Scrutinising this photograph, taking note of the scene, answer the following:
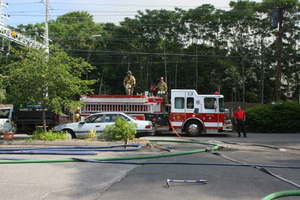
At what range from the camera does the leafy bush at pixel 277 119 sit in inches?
796

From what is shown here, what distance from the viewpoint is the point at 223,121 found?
1667cm

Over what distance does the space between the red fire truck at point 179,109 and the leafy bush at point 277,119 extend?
16.5 feet

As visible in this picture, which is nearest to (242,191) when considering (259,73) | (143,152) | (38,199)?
(38,199)

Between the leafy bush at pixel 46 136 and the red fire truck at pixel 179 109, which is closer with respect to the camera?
the leafy bush at pixel 46 136

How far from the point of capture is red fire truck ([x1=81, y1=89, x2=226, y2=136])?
1667 centimetres

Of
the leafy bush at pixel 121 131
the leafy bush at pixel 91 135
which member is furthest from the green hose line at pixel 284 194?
the leafy bush at pixel 91 135

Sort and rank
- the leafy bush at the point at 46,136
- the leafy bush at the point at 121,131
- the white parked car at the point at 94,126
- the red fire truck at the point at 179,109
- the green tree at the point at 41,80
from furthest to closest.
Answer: the red fire truck at the point at 179,109, the white parked car at the point at 94,126, the leafy bush at the point at 46,136, the green tree at the point at 41,80, the leafy bush at the point at 121,131

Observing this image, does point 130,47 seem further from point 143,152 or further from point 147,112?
point 143,152

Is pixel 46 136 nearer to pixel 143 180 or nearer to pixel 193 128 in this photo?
pixel 143 180

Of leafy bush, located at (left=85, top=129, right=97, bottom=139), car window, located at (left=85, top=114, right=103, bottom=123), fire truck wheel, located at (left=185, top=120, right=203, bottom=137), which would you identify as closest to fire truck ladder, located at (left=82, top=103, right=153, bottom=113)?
fire truck wheel, located at (left=185, top=120, right=203, bottom=137)

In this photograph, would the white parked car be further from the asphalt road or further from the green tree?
the asphalt road

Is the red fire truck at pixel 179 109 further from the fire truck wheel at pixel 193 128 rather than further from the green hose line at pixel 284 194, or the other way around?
the green hose line at pixel 284 194

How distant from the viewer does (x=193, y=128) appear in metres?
16.7

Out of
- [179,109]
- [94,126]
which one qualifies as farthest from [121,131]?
[179,109]
